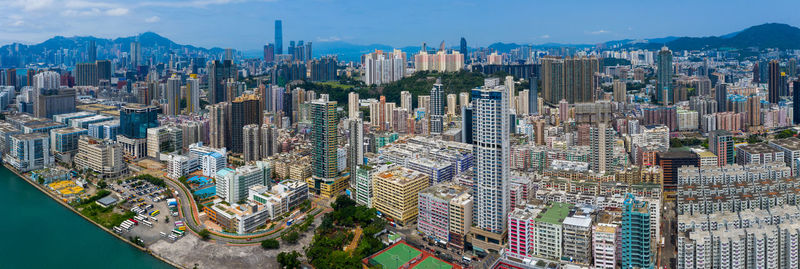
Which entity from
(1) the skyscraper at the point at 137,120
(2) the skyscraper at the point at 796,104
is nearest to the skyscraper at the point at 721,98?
(2) the skyscraper at the point at 796,104

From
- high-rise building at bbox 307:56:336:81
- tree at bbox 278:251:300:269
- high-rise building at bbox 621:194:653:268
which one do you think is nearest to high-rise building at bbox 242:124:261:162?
tree at bbox 278:251:300:269

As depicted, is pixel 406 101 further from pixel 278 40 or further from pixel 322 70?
pixel 278 40

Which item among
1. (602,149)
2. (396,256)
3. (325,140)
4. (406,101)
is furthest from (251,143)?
(406,101)

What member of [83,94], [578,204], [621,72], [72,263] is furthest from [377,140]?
[621,72]

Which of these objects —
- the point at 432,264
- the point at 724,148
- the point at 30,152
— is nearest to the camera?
the point at 432,264

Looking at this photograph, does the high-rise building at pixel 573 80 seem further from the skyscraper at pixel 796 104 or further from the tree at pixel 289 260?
the tree at pixel 289 260

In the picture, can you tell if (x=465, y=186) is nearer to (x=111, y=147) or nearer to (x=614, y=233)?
(x=614, y=233)

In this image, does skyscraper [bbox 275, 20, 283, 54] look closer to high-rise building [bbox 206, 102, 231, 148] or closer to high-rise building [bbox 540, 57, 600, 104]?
high-rise building [bbox 540, 57, 600, 104]
